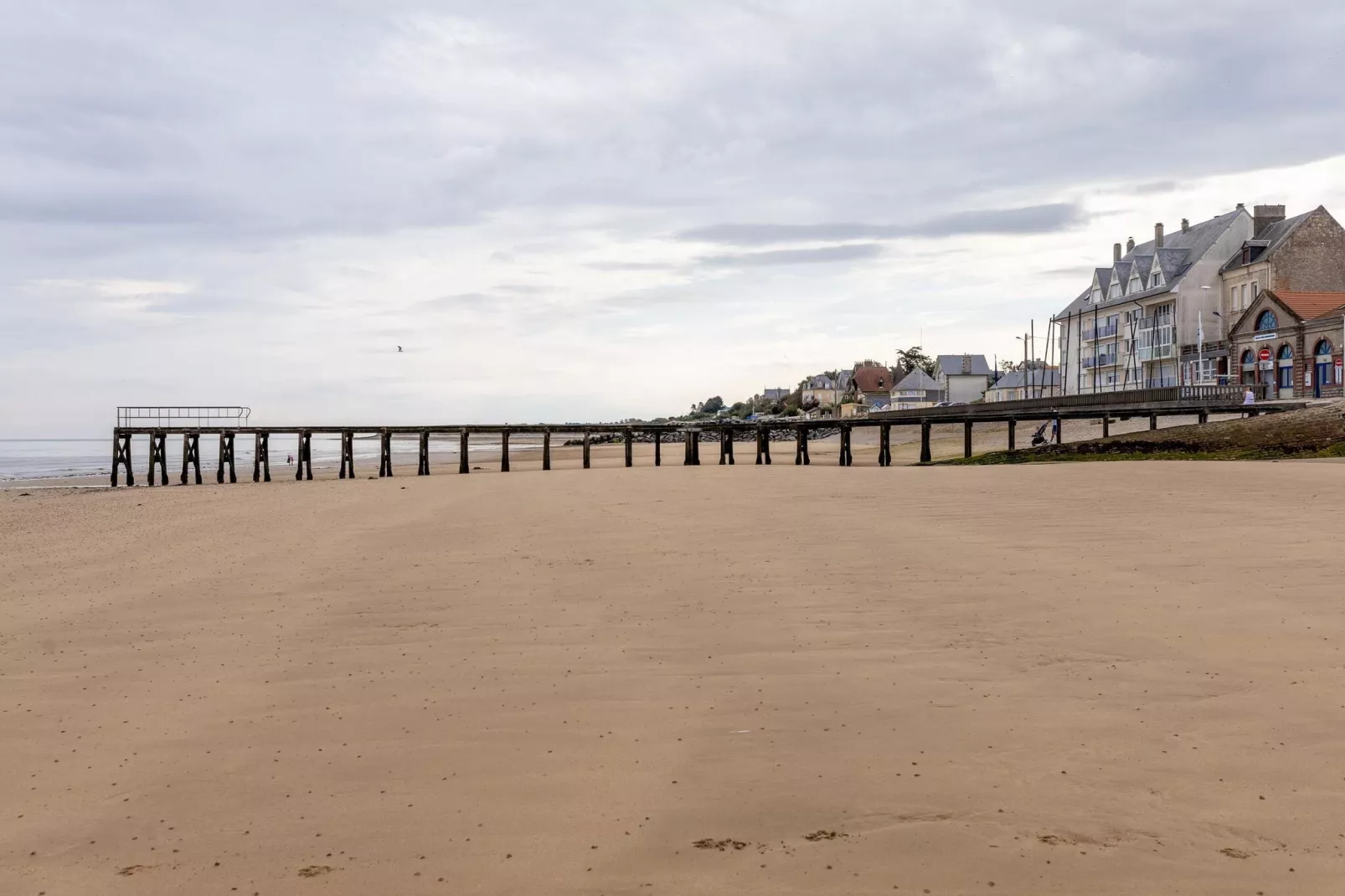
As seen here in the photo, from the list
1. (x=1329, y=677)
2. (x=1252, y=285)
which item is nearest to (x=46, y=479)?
(x=1329, y=677)

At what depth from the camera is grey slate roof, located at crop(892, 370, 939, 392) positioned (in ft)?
346

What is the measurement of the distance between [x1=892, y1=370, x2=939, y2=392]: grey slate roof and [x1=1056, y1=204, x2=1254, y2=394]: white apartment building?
31.2 metres

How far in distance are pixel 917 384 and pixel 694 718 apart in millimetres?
104393

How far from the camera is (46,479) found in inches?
1484

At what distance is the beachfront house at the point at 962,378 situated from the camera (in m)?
106

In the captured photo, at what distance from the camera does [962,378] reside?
106m

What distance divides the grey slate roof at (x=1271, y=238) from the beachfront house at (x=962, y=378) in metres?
49.3

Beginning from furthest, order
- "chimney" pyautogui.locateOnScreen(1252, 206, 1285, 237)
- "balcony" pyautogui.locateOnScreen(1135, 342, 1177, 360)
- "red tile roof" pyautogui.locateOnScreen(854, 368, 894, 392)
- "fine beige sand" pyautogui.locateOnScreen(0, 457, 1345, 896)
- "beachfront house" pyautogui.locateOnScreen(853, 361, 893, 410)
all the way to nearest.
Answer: "red tile roof" pyautogui.locateOnScreen(854, 368, 894, 392) < "beachfront house" pyautogui.locateOnScreen(853, 361, 893, 410) < "balcony" pyautogui.locateOnScreen(1135, 342, 1177, 360) < "chimney" pyautogui.locateOnScreen(1252, 206, 1285, 237) < "fine beige sand" pyautogui.locateOnScreen(0, 457, 1345, 896)

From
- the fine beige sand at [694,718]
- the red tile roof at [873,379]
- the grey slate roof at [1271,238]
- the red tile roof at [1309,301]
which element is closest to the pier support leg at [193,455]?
the fine beige sand at [694,718]

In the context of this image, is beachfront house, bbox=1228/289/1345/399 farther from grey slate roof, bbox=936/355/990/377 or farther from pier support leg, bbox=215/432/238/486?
grey slate roof, bbox=936/355/990/377

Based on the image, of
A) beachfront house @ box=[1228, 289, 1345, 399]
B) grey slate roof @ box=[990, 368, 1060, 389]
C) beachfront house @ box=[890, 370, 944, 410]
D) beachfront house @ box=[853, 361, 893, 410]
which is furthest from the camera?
beachfront house @ box=[853, 361, 893, 410]

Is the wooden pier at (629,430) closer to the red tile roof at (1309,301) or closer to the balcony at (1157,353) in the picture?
the red tile roof at (1309,301)

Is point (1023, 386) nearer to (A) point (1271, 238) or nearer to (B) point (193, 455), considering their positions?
(A) point (1271, 238)

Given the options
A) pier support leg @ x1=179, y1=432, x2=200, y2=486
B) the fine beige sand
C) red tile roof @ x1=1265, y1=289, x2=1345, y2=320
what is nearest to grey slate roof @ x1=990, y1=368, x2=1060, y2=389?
red tile roof @ x1=1265, y1=289, x2=1345, y2=320
